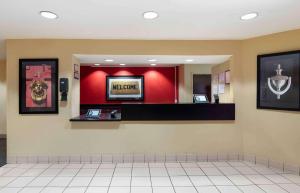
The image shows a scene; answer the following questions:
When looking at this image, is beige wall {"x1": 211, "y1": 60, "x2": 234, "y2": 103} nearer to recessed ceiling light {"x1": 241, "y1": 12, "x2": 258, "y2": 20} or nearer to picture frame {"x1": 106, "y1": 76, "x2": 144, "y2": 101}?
recessed ceiling light {"x1": 241, "y1": 12, "x2": 258, "y2": 20}

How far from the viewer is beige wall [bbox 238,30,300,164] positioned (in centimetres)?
350

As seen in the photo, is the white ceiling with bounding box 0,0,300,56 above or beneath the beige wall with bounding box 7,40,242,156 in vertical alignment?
above

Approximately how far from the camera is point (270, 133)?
3766mm

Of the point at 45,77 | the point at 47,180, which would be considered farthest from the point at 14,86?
the point at 47,180

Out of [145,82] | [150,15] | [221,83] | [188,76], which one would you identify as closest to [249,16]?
[150,15]

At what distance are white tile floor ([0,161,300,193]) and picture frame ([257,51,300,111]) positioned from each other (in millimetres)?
1005

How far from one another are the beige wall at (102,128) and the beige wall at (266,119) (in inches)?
7.7

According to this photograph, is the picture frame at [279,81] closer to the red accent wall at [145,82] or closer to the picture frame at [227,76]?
the picture frame at [227,76]

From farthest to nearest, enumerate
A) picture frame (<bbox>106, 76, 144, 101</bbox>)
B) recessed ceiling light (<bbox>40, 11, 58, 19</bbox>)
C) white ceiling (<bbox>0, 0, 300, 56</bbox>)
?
picture frame (<bbox>106, 76, 144, 101</bbox>), recessed ceiling light (<bbox>40, 11, 58, 19</bbox>), white ceiling (<bbox>0, 0, 300, 56</bbox>)

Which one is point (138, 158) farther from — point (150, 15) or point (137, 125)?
point (150, 15)

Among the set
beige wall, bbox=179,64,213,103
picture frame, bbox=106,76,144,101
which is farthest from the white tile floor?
picture frame, bbox=106,76,144,101

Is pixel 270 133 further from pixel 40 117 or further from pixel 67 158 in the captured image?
pixel 40 117

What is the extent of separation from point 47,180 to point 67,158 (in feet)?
2.67

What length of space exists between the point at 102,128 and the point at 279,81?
2874 millimetres
